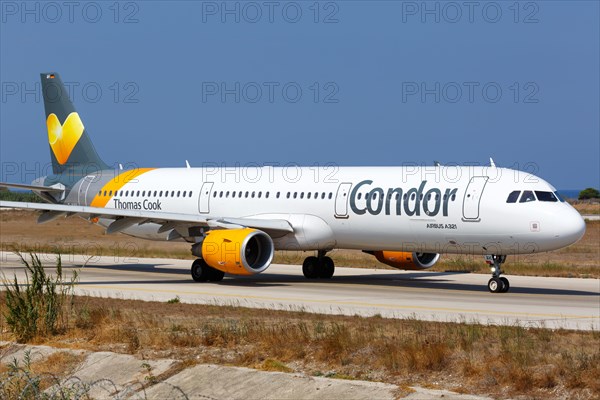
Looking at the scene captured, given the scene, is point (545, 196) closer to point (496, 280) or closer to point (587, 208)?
point (496, 280)

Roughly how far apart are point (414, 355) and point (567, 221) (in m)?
13.3

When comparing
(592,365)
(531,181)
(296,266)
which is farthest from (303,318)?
(296,266)

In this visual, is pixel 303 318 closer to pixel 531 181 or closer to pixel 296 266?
pixel 531 181

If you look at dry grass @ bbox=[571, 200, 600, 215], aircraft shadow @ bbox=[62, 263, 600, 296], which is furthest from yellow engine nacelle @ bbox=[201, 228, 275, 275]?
dry grass @ bbox=[571, 200, 600, 215]

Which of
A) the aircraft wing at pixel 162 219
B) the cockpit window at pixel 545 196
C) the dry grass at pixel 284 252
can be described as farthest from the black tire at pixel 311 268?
the cockpit window at pixel 545 196

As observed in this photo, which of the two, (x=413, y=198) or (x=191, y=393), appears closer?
(x=191, y=393)

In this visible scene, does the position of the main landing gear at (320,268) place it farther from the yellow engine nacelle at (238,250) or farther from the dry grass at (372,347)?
the dry grass at (372,347)

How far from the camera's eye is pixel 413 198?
93.0 feet

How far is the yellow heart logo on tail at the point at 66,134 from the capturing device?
3956 centimetres

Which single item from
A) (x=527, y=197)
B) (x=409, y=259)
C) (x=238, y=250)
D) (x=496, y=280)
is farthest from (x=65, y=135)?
(x=527, y=197)

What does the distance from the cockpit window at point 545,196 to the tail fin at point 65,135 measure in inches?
743

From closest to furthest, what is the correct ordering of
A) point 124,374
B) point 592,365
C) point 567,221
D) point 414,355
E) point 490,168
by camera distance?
point 592,365 → point 414,355 → point 124,374 → point 567,221 → point 490,168

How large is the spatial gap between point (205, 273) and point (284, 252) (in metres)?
17.0

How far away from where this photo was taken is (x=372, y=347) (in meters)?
14.7
